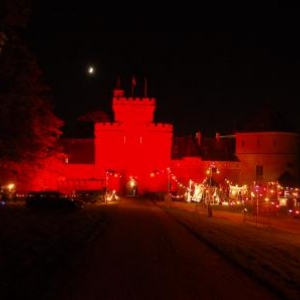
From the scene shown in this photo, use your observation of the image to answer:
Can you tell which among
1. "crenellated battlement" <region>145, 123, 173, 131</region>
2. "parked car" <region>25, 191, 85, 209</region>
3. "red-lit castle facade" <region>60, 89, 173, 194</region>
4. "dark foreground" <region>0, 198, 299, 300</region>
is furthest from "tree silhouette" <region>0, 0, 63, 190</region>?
"crenellated battlement" <region>145, 123, 173, 131</region>

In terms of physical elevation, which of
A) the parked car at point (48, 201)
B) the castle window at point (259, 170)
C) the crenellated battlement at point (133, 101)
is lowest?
the parked car at point (48, 201)

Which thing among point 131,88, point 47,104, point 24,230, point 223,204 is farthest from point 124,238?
point 131,88

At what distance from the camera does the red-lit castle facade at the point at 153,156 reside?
69062 millimetres

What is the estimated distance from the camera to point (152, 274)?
494 inches

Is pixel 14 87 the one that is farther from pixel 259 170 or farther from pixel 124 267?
pixel 259 170

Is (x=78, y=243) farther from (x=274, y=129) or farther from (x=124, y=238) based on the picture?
(x=274, y=129)

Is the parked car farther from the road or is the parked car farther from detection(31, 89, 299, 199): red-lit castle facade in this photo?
detection(31, 89, 299, 199): red-lit castle facade

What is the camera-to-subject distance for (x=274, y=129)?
244 ft

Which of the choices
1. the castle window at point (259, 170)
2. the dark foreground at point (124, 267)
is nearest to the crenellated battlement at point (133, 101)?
the castle window at point (259, 170)

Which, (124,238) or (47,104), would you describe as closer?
(124,238)

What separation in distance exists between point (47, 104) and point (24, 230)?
2558 centimetres

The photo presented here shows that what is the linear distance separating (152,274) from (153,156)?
5810cm

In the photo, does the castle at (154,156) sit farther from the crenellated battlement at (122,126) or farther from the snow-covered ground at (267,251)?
the snow-covered ground at (267,251)

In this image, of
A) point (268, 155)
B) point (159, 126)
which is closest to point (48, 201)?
point (159, 126)
